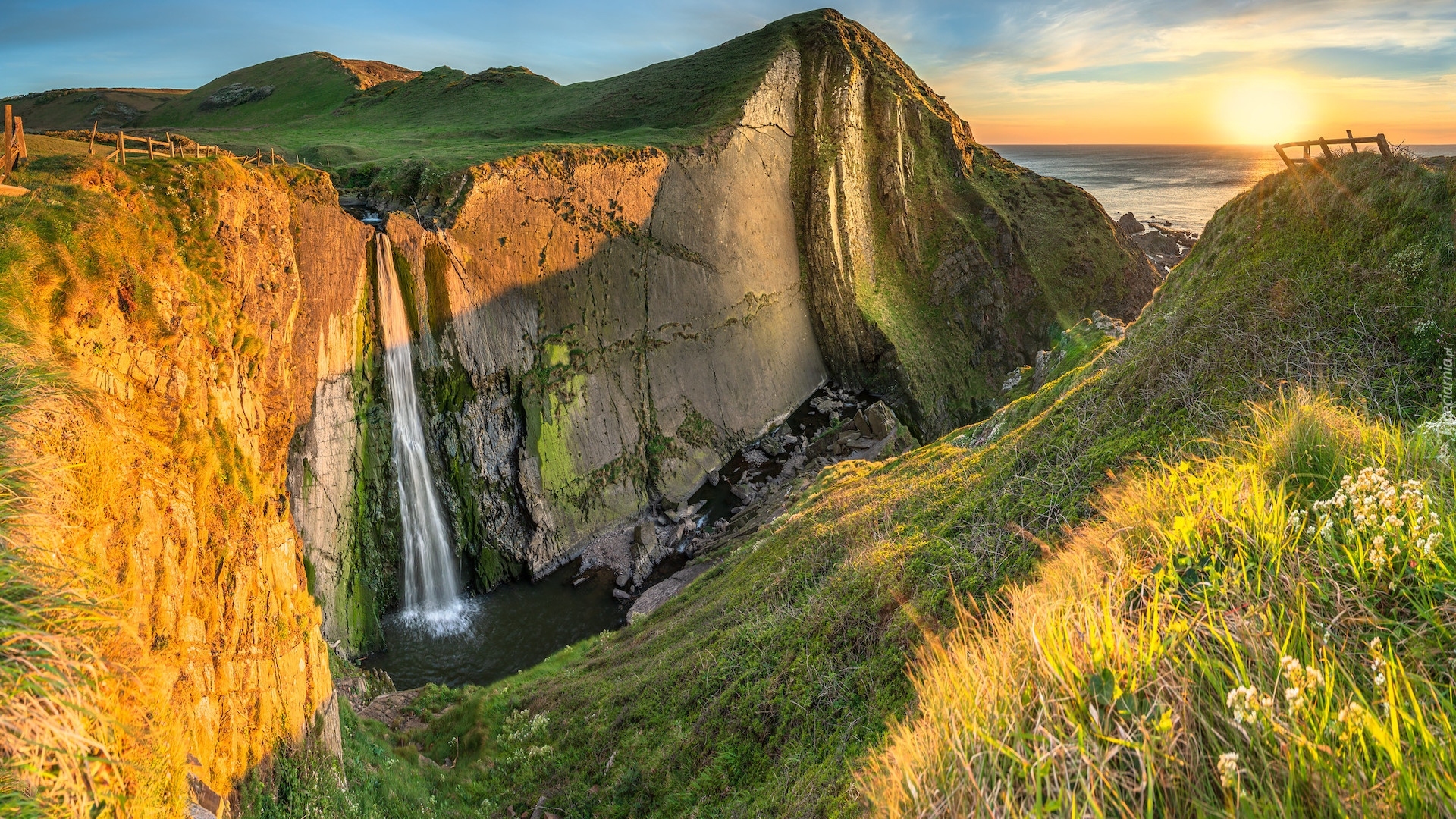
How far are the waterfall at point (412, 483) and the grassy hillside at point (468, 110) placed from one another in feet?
18.5

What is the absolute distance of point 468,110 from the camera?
41.6 m

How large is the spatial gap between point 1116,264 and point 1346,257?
125ft

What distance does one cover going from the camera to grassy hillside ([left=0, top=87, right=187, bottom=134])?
45.2 meters

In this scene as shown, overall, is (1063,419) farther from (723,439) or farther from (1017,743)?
(723,439)

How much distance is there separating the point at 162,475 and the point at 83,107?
59151 mm

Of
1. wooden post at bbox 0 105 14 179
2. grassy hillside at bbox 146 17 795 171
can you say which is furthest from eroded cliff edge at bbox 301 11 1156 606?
wooden post at bbox 0 105 14 179

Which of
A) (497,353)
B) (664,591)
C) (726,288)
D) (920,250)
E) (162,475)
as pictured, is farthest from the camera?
(920,250)

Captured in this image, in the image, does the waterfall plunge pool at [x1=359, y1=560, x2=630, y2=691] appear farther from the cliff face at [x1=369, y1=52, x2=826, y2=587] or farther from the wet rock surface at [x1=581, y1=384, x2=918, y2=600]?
the cliff face at [x1=369, y1=52, x2=826, y2=587]

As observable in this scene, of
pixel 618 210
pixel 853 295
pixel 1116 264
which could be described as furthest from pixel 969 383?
pixel 618 210

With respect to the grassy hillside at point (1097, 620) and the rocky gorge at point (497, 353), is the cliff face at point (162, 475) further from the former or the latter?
the grassy hillside at point (1097, 620)

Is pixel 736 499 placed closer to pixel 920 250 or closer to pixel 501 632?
pixel 501 632

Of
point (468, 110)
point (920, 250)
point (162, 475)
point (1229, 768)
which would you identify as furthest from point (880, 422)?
point (468, 110)

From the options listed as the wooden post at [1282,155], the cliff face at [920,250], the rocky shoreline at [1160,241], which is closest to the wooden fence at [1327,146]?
the wooden post at [1282,155]

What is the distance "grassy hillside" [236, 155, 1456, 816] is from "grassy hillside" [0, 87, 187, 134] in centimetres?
5209
